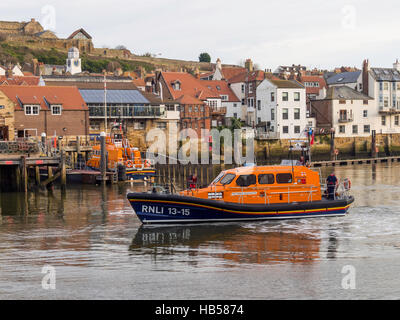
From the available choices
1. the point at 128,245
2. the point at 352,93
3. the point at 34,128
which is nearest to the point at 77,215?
the point at 128,245

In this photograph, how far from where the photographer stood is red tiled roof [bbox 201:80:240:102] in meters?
85.7

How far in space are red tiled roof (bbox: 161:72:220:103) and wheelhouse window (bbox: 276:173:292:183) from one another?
49482 millimetres

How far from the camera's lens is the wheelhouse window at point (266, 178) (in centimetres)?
2756

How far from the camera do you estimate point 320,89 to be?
295 feet

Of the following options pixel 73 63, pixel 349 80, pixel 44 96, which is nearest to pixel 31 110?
pixel 44 96

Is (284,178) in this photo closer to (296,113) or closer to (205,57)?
(296,113)

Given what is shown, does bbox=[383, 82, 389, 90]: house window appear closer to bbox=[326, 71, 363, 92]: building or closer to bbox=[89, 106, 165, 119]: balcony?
bbox=[326, 71, 363, 92]: building

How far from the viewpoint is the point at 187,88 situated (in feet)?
263

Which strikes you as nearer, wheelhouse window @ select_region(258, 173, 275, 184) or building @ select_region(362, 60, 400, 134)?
wheelhouse window @ select_region(258, 173, 275, 184)

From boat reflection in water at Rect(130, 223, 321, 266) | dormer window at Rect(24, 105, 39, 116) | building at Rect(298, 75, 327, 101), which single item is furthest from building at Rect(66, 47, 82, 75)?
boat reflection in water at Rect(130, 223, 321, 266)

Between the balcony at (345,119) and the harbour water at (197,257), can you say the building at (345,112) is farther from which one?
the harbour water at (197,257)

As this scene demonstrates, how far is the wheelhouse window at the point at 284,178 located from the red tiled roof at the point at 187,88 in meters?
49.5

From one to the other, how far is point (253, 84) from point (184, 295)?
230 feet

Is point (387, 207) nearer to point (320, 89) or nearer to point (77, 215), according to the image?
point (77, 215)
